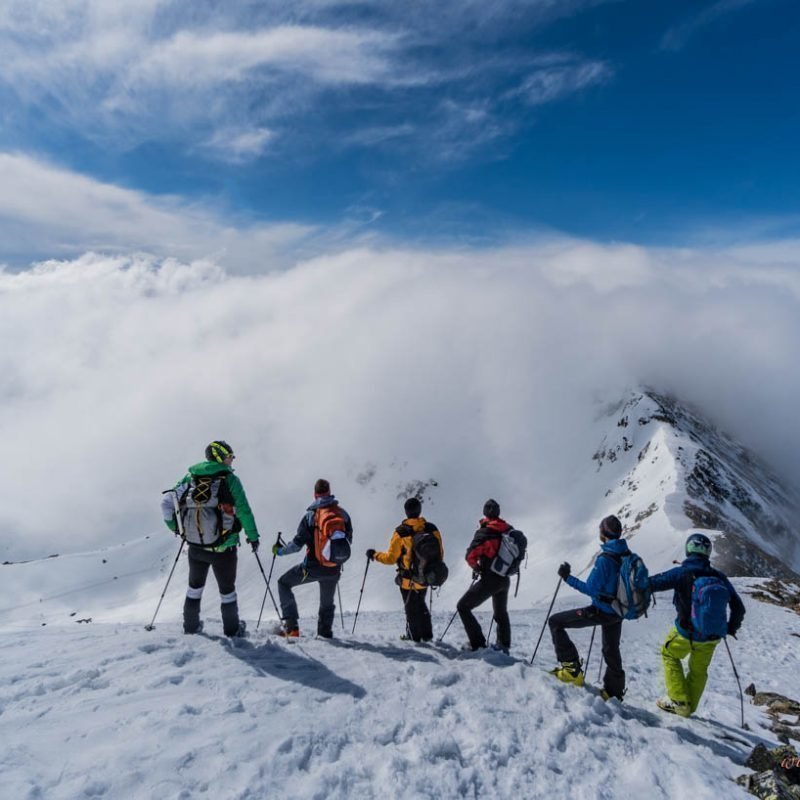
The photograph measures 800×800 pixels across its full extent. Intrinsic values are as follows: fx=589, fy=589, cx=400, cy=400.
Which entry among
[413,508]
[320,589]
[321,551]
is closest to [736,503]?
[413,508]

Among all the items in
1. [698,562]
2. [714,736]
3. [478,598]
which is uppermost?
[698,562]

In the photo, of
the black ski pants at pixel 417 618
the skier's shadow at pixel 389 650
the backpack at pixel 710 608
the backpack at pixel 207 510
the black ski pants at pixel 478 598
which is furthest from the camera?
the black ski pants at pixel 417 618

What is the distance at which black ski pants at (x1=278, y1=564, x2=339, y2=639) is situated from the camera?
1109cm

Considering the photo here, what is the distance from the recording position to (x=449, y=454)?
142 meters

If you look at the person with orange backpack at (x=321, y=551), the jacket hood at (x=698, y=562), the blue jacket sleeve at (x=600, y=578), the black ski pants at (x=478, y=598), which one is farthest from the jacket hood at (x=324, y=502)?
the jacket hood at (x=698, y=562)

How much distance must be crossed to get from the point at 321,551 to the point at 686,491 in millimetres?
62088

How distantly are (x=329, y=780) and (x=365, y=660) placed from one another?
3.61 metres

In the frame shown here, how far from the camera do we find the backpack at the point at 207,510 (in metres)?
9.82

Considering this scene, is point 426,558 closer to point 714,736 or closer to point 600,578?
point 600,578

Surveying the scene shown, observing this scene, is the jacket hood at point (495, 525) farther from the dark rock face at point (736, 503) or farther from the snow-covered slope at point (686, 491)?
the dark rock face at point (736, 503)

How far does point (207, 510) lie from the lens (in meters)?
9.83

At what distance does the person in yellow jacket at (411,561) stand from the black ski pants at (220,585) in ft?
8.59

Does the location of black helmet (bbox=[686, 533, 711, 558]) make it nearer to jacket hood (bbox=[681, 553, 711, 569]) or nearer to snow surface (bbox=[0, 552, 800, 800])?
jacket hood (bbox=[681, 553, 711, 569])

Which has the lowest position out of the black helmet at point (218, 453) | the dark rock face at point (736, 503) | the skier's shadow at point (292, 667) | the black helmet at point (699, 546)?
the skier's shadow at point (292, 667)
